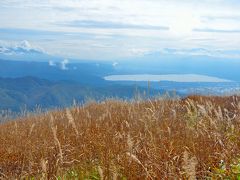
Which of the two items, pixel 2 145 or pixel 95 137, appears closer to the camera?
pixel 95 137

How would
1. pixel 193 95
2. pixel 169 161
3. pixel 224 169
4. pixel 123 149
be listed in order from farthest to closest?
pixel 193 95, pixel 123 149, pixel 169 161, pixel 224 169

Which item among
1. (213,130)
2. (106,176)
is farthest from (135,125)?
(106,176)

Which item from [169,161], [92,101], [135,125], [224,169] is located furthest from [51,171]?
[92,101]

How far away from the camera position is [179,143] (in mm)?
6395

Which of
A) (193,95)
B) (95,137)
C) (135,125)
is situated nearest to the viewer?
(95,137)

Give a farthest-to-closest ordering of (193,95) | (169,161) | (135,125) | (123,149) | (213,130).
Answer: (193,95)
(135,125)
(213,130)
(123,149)
(169,161)

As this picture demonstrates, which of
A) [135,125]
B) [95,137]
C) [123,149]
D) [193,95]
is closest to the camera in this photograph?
[123,149]

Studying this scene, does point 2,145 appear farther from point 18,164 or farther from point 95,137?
point 95,137

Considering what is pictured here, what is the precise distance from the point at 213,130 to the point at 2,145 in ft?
12.3

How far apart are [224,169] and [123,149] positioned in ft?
4.92

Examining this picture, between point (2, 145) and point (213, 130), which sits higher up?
point (213, 130)

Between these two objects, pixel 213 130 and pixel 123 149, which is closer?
pixel 123 149

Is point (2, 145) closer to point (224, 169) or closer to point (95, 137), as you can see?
point (95, 137)

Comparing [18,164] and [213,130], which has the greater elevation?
[213,130]
